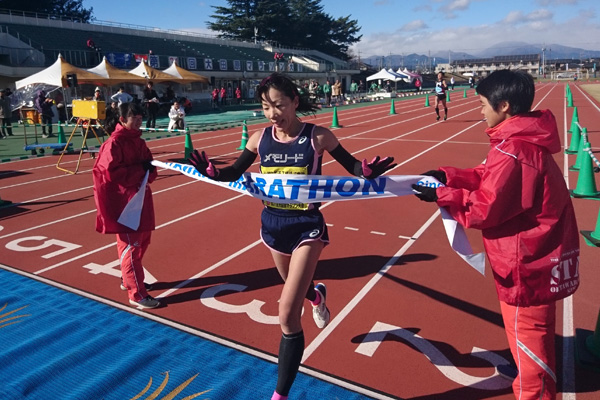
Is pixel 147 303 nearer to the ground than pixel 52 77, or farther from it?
nearer to the ground

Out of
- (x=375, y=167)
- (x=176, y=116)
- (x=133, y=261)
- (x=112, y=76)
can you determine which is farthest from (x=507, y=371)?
(x=112, y=76)

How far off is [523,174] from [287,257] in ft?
5.54

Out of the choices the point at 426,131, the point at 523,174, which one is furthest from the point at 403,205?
the point at 426,131

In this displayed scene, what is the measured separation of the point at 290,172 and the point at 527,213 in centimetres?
158

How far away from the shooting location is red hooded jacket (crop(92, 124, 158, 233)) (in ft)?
14.0

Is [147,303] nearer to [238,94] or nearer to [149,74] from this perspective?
[149,74]

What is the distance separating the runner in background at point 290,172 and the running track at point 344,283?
0.69 metres

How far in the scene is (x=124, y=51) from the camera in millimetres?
38750

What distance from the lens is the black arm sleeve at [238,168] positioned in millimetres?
3367

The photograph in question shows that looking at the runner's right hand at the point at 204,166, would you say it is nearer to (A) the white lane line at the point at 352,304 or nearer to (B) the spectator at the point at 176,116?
(A) the white lane line at the point at 352,304

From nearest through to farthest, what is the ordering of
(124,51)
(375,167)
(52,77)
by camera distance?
(375,167)
(52,77)
(124,51)

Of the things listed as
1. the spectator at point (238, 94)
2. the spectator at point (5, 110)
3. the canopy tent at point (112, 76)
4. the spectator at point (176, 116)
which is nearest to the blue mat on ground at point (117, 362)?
the spectator at point (176, 116)

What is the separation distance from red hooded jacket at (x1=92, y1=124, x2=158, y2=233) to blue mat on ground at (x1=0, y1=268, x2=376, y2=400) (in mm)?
927

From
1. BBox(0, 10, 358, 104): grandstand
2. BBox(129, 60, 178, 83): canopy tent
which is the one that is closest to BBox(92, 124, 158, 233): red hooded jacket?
BBox(129, 60, 178, 83): canopy tent
